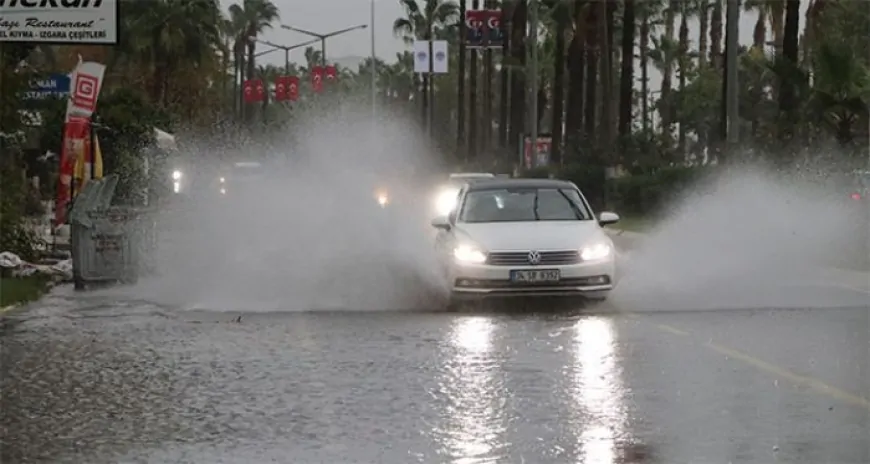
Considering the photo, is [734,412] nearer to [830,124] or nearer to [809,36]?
[830,124]

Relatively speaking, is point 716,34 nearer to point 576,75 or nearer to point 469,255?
point 576,75

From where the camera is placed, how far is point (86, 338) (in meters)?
15.3

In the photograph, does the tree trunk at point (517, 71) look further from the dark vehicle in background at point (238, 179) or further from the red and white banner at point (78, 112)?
the red and white banner at point (78, 112)

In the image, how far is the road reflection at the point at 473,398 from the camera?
8930 mm

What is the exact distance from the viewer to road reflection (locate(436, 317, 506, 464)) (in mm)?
8930

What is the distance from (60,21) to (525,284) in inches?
292

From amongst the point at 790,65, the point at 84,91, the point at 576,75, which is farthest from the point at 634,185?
the point at 84,91

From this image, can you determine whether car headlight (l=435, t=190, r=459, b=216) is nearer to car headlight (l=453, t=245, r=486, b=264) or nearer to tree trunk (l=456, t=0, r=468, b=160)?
car headlight (l=453, t=245, r=486, b=264)

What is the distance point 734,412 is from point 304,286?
11555mm

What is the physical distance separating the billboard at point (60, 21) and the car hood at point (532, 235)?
19.3ft

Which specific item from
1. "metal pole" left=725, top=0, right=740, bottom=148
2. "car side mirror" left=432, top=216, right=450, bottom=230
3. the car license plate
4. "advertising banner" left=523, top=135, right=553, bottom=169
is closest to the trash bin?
"car side mirror" left=432, top=216, right=450, bottom=230

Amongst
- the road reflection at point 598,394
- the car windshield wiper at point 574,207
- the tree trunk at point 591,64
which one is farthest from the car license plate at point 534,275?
the tree trunk at point 591,64

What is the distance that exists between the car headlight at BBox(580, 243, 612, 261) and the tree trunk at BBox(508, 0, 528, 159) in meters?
53.2

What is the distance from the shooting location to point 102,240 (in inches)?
860
